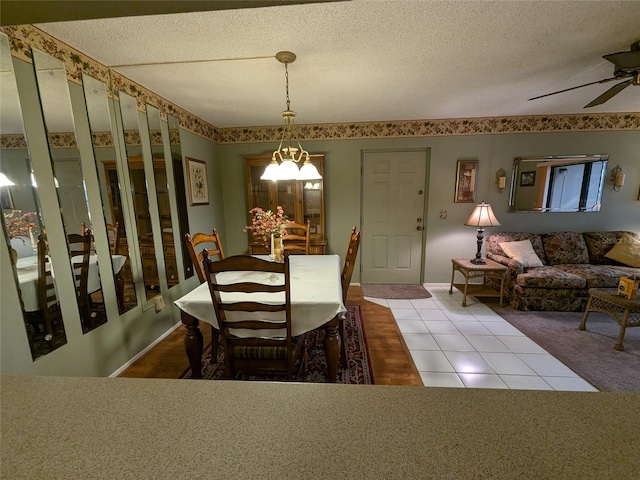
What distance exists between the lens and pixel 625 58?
5.57ft

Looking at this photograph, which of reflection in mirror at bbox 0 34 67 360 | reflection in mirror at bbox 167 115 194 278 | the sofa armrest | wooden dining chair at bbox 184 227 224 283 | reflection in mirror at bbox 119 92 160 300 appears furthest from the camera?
the sofa armrest

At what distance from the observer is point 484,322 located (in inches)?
110

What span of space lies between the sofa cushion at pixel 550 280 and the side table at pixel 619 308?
1.14 ft

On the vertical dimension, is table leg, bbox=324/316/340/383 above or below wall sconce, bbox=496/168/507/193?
below

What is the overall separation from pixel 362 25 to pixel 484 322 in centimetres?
285

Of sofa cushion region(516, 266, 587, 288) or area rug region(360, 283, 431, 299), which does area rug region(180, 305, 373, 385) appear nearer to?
area rug region(360, 283, 431, 299)

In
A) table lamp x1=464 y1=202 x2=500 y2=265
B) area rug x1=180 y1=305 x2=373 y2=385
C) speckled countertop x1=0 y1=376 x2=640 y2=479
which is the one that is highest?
table lamp x1=464 y1=202 x2=500 y2=265

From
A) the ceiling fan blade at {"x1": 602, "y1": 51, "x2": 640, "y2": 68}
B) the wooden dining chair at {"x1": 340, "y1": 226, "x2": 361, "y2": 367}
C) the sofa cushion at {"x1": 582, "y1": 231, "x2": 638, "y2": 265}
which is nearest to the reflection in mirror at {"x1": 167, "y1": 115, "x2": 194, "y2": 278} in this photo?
the wooden dining chair at {"x1": 340, "y1": 226, "x2": 361, "y2": 367}

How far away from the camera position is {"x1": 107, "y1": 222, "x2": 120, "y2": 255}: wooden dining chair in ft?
6.58

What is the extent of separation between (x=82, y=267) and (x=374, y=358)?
222cm

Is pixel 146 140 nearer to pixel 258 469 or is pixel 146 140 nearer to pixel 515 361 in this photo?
pixel 258 469

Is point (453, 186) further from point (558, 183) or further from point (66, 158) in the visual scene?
point (66, 158)

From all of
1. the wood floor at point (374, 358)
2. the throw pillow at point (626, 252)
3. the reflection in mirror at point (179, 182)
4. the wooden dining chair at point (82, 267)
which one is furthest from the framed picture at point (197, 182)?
the throw pillow at point (626, 252)

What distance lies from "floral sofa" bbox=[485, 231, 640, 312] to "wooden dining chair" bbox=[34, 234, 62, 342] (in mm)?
4092
